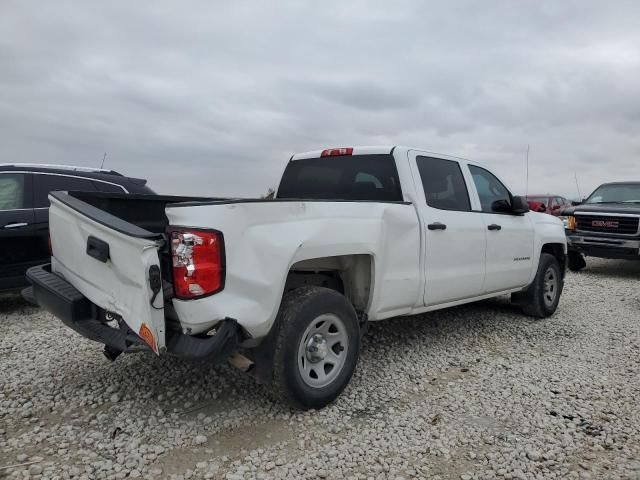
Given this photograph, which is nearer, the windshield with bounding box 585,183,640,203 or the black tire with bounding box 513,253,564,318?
the black tire with bounding box 513,253,564,318

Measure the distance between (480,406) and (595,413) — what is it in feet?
2.61

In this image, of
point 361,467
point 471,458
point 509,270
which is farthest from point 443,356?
point 361,467

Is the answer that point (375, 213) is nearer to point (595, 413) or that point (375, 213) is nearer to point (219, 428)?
point (219, 428)

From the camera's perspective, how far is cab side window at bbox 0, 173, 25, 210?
5.81 meters

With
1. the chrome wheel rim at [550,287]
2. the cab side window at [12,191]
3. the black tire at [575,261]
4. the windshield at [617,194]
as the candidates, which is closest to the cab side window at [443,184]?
the chrome wheel rim at [550,287]

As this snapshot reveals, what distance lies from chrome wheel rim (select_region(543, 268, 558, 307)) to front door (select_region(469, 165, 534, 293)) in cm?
51

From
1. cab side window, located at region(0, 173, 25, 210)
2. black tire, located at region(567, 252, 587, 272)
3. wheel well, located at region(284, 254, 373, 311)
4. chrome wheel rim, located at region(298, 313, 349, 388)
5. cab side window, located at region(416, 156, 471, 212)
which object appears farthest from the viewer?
black tire, located at region(567, 252, 587, 272)

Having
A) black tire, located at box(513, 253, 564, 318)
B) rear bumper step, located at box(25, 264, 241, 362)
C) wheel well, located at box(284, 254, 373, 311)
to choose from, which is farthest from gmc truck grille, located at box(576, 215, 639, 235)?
rear bumper step, located at box(25, 264, 241, 362)

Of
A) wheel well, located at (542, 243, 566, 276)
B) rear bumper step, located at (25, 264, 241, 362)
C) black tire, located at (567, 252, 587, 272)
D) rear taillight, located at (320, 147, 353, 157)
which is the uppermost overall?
rear taillight, located at (320, 147, 353, 157)

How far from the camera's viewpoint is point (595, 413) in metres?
3.48

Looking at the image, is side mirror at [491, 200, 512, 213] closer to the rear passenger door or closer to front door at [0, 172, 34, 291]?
the rear passenger door

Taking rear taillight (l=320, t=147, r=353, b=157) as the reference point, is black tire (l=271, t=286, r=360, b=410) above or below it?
below

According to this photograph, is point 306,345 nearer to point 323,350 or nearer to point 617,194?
point 323,350

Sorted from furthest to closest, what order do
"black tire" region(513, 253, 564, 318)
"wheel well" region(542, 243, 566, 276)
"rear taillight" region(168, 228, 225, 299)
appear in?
"wheel well" region(542, 243, 566, 276), "black tire" region(513, 253, 564, 318), "rear taillight" region(168, 228, 225, 299)
